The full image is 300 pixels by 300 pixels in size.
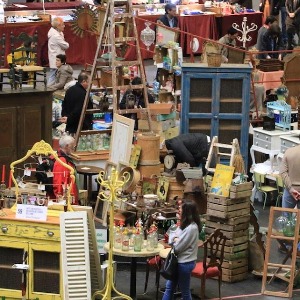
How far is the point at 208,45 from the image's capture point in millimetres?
17891

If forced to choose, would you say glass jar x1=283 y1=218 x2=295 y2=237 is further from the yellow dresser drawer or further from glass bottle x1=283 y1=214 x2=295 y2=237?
the yellow dresser drawer

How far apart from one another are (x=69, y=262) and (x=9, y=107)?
4.10 m

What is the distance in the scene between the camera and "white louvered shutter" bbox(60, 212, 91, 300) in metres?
10.9

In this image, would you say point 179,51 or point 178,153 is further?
point 179,51

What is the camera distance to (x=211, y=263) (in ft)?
39.4

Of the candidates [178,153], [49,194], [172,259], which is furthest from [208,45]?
[172,259]

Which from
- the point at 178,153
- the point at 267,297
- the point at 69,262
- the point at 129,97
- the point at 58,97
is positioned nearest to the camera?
the point at 69,262

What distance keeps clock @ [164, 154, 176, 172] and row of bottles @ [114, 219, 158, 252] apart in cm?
207

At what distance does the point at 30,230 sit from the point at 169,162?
3.11m

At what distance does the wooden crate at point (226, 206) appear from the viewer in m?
12.5

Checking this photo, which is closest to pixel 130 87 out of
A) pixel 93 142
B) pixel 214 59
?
pixel 93 142

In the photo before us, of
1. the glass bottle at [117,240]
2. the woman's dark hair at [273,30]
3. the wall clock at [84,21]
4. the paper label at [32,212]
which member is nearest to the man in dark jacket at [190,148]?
the glass bottle at [117,240]

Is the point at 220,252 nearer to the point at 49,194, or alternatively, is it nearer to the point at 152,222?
the point at 152,222

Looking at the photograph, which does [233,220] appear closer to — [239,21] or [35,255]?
[35,255]
